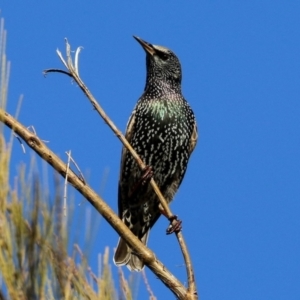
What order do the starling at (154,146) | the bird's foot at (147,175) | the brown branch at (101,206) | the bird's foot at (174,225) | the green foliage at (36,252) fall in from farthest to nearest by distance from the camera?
the starling at (154,146) → the bird's foot at (147,175) → the bird's foot at (174,225) → the brown branch at (101,206) → the green foliage at (36,252)

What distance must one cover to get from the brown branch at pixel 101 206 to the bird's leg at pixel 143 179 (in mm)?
2382

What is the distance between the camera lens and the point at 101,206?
2658mm

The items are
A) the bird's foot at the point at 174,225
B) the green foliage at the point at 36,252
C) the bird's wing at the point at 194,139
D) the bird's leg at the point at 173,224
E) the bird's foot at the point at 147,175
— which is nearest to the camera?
the green foliage at the point at 36,252

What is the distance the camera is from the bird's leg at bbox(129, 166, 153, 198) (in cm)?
542

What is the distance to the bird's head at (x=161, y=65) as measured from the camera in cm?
645

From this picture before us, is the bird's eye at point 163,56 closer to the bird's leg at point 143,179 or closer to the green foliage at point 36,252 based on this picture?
the bird's leg at point 143,179

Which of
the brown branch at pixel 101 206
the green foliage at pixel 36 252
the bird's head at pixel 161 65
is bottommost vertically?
the green foliage at pixel 36 252

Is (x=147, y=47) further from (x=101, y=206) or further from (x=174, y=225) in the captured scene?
(x=101, y=206)

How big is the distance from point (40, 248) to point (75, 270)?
108mm

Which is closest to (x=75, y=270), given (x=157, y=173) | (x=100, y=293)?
(x=100, y=293)

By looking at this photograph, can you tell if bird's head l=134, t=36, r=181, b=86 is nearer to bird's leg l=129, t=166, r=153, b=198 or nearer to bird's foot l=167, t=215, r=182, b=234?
bird's leg l=129, t=166, r=153, b=198

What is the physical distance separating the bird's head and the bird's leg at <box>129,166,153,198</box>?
1021 millimetres

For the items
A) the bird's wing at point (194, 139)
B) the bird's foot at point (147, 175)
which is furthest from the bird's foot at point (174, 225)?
the bird's wing at point (194, 139)

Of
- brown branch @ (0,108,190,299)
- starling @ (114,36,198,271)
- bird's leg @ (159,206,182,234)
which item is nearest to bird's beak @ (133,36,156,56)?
starling @ (114,36,198,271)
